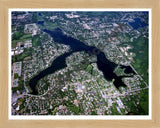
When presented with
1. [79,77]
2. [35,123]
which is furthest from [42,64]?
[35,123]

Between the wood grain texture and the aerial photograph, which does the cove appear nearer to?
the aerial photograph

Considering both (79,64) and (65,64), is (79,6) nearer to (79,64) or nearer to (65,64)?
(79,64)

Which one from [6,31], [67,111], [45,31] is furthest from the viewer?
[45,31]

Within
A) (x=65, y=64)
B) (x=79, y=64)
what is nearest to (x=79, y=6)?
(x=79, y=64)

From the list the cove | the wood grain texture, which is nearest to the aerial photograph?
the cove

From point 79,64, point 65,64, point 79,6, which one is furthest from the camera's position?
point 65,64

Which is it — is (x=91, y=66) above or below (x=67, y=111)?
above

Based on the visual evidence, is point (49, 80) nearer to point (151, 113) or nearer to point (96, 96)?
point (96, 96)
